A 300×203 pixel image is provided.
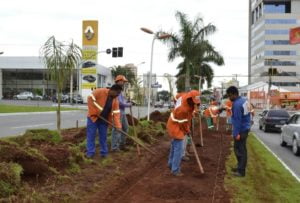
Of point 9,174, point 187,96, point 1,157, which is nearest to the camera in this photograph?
point 9,174

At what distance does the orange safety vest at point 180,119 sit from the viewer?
9.26 m

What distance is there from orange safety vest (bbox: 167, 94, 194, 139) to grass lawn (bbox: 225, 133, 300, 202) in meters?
1.27

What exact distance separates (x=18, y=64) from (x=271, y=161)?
75201 mm

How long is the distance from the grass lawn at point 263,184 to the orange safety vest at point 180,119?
1270 millimetres

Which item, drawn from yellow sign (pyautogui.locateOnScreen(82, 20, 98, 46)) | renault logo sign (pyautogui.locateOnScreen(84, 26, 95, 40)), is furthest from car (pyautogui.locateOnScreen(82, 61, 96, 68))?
renault logo sign (pyautogui.locateOnScreen(84, 26, 95, 40))

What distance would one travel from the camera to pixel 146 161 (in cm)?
1135

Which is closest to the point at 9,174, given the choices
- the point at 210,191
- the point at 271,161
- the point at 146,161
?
the point at 210,191

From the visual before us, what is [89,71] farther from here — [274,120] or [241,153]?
[241,153]

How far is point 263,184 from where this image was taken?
9555mm

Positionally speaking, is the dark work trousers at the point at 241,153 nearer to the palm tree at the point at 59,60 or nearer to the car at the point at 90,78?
the palm tree at the point at 59,60

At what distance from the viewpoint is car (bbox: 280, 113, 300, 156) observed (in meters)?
16.3

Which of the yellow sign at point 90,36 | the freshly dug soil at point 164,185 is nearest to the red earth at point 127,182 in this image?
the freshly dug soil at point 164,185

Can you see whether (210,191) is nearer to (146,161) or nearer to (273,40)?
(146,161)

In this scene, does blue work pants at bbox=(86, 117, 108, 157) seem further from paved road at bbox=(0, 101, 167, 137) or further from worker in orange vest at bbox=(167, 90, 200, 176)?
paved road at bbox=(0, 101, 167, 137)
